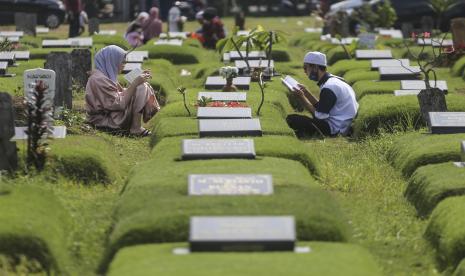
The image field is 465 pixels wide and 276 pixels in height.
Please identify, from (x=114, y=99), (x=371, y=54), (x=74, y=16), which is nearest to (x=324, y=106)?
(x=114, y=99)

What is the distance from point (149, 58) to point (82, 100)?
7.52 meters

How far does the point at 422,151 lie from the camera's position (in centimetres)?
1219

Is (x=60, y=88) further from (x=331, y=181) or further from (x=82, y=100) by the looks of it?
(x=331, y=181)

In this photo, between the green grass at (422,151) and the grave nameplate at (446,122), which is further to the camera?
the grave nameplate at (446,122)

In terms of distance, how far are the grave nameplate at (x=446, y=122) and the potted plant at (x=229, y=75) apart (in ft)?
11.1

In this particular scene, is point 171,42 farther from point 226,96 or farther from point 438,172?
point 438,172

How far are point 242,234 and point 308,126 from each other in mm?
7318

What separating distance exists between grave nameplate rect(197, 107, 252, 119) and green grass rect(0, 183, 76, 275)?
13.1ft

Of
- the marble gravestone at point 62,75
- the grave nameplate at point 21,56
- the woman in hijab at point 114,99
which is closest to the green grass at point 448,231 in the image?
the woman in hijab at point 114,99

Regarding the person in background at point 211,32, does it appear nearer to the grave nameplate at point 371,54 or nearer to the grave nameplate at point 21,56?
the grave nameplate at point 371,54

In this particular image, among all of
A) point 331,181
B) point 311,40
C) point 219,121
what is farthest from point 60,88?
point 311,40

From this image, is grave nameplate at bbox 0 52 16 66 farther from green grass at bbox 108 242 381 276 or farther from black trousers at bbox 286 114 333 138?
green grass at bbox 108 242 381 276

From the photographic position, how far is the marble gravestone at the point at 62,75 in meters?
16.0

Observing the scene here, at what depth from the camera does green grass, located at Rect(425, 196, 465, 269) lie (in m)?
8.91
